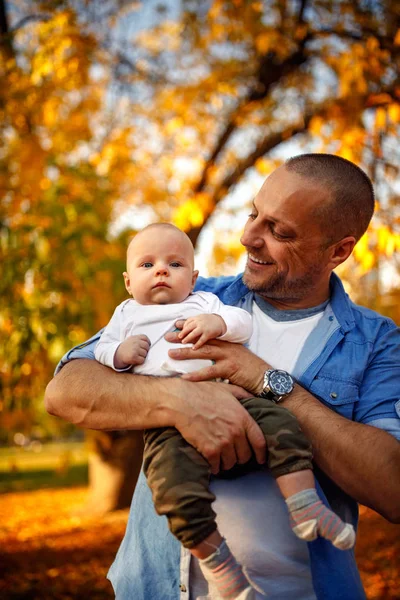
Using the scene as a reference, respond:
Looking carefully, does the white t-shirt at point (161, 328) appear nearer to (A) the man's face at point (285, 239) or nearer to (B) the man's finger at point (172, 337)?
(B) the man's finger at point (172, 337)

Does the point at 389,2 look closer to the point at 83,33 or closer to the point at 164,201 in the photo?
the point at 83,33

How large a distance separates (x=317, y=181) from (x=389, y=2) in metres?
4.52

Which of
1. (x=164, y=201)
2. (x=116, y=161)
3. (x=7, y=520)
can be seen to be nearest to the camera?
(x=116, y=161)

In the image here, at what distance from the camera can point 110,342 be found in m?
2.00

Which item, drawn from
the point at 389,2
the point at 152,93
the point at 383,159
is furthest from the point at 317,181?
the point at 152,93

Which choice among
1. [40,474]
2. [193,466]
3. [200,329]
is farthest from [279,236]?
[40,474]

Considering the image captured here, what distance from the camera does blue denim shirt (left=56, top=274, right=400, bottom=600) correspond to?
5.99 feet

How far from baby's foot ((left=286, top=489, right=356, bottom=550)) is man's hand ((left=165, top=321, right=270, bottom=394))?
0.38 metres

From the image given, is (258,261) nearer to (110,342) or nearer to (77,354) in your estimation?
(110,342)

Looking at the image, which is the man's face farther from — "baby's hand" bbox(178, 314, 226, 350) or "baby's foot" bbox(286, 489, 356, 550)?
"baby's foot" bbox(286, 489, 356, 550)

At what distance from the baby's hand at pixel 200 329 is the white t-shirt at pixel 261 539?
46cm

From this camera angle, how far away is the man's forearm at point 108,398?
5.87 ft

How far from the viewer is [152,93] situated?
8.05 m

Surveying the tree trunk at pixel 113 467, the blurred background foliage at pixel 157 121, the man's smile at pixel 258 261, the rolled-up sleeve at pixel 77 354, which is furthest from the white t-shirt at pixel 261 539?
the tree trunk at pixel 113 467
